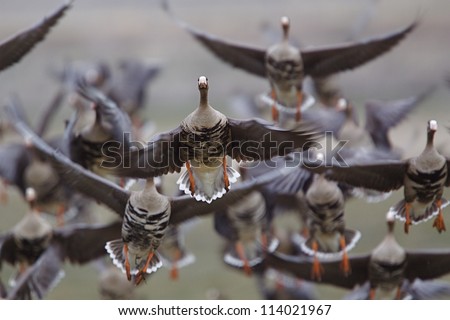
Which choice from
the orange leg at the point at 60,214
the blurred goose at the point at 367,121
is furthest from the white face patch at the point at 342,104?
the orange leg at the point at 60,214

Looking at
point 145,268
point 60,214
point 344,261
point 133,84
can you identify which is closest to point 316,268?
point 344,261

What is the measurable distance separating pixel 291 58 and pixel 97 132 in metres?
0.65

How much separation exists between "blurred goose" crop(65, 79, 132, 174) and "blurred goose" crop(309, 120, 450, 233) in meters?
0.57

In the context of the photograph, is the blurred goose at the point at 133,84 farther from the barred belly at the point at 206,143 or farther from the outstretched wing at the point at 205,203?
the barred belly at the point at 206,143

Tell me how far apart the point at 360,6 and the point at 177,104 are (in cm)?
174

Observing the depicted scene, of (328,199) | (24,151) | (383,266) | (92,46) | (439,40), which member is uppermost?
(328,199)

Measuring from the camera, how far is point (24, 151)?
3.68 m

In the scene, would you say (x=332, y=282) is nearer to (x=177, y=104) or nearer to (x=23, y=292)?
(x=23, y=292)

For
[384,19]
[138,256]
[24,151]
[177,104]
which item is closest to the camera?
[138,256]

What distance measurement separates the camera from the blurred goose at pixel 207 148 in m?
2.27

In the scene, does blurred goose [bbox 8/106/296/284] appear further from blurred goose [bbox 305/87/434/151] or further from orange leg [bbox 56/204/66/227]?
orange leg [bbox 56/204/66/227]

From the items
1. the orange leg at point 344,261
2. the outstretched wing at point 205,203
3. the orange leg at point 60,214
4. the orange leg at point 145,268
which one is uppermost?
the outstretched wing at point 205,203

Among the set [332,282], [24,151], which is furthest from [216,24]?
[332,282]

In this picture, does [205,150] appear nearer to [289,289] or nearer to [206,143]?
[206,143]
